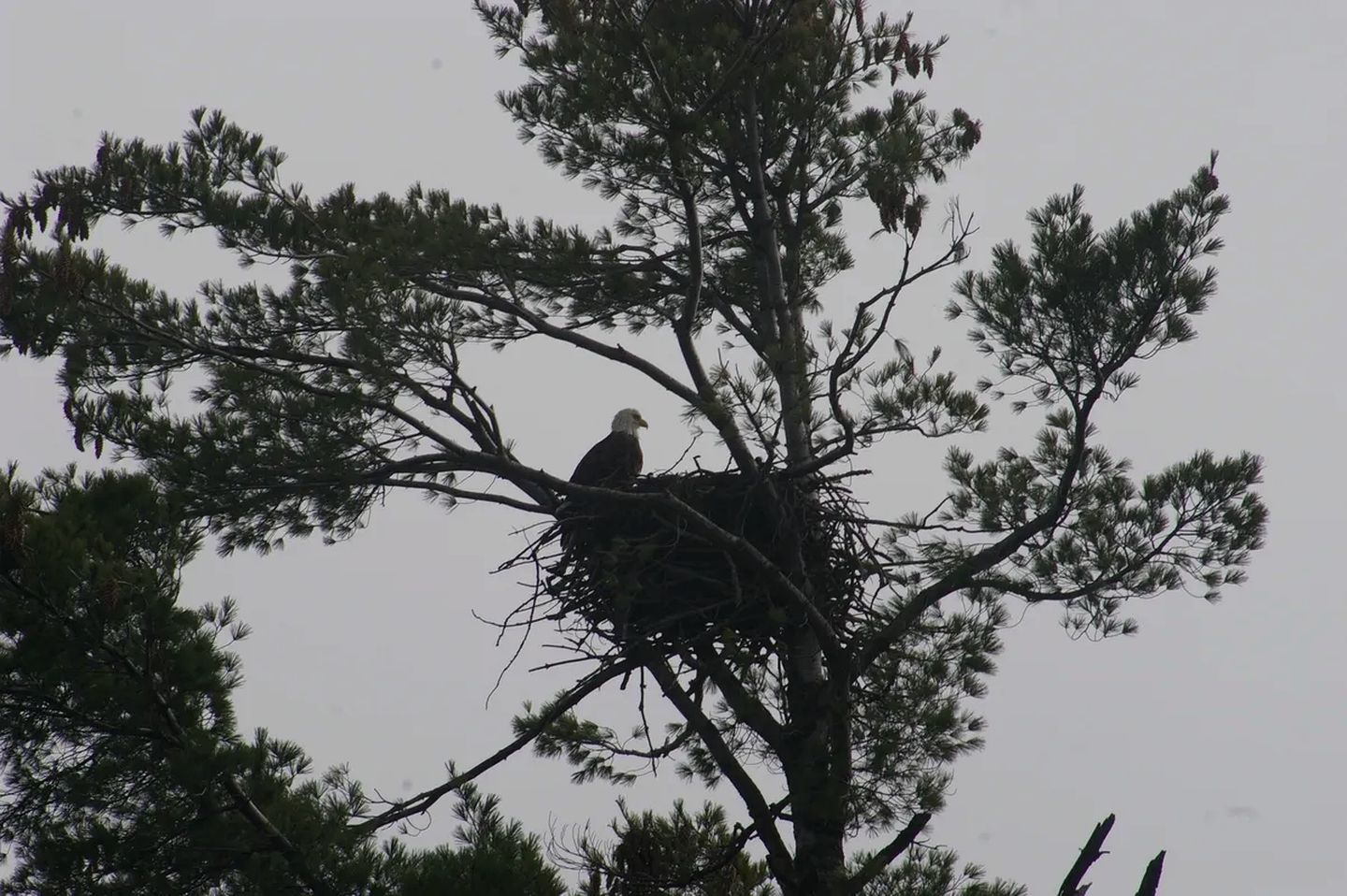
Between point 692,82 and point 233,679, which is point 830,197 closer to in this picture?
point 692,82

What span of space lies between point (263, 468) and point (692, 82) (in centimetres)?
247

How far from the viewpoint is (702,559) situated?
6293 millimetres

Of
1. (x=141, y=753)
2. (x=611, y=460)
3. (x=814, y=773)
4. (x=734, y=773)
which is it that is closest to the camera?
(x=141, y=753)

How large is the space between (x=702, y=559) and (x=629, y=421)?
1.69 metres

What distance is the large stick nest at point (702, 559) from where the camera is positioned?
5973 millimetres

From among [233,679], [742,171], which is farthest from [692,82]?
[233,679]

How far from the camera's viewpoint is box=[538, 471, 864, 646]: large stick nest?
597cm

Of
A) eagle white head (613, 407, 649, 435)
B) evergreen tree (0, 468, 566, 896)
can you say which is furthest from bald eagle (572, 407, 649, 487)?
evergreen tree (0, 468, 566, 896)

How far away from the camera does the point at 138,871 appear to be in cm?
484

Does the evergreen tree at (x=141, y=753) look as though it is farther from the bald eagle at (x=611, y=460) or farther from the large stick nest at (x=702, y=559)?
the bald eagle at (x=611, y=460)

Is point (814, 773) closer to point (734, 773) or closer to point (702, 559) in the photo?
point (734, 773)

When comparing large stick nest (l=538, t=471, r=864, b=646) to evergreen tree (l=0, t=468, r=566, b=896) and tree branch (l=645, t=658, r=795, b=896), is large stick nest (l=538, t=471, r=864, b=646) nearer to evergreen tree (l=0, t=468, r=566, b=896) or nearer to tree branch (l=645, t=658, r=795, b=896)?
tree branch (l=645, t=658, r=795, b=896)

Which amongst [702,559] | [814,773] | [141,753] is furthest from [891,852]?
[141,753]

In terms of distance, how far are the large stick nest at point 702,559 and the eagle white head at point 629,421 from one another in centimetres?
135
